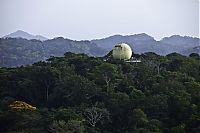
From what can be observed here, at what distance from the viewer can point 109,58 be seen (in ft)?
82.8

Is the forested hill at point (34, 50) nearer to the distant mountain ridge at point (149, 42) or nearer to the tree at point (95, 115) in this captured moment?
the distant mountain ridge at point (149, 42)

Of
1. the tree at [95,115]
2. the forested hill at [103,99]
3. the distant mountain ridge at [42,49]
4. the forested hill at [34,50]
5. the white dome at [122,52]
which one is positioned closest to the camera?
the forested hill at [103,99]

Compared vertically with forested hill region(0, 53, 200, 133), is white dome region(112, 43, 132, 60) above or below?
above

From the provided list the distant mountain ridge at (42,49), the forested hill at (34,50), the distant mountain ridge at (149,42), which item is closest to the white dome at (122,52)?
the distant mountain ridge at (42,49)

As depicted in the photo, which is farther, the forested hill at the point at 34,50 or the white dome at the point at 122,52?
the forested hill at the point at 34,50

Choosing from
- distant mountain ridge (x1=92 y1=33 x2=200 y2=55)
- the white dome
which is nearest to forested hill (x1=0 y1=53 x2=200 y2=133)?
the white dome

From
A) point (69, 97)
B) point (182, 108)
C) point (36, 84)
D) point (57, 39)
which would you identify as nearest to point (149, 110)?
point (182, 108)

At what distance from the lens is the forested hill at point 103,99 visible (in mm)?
15384

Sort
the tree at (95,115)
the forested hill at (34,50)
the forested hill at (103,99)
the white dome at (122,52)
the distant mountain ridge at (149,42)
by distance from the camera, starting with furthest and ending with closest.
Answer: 1. the distant mountain ridge at (149,42)
2. the forested hill at (34,50)
3. the white dome at (122,52)
4. the tree at (95,115)
5. the forested hill at (103,99)

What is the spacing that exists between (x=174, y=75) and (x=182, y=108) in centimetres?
354

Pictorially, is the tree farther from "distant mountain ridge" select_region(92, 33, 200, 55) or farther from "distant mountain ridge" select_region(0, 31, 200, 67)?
"distant mountain ridge" select_region(92, 33, 200, 55)

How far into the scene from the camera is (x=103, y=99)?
17.6 metres

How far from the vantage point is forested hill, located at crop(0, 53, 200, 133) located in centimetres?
1538

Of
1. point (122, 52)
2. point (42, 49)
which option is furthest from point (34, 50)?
point (122, 52)
